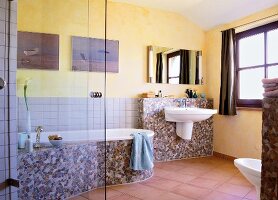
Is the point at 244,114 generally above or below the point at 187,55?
below

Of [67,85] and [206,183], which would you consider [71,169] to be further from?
[206,183]

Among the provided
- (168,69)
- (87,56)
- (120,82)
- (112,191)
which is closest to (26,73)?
(87,56)

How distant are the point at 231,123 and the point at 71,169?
2646 millimetres

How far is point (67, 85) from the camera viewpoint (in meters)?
2.99

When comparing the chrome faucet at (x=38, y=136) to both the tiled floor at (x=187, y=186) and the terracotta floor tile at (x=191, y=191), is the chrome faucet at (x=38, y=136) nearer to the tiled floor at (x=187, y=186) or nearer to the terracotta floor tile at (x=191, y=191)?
the tiled floor at (x=187, y=186)

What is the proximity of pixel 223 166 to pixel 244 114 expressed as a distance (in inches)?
33.4

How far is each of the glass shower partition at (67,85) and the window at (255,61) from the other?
84.9 inches

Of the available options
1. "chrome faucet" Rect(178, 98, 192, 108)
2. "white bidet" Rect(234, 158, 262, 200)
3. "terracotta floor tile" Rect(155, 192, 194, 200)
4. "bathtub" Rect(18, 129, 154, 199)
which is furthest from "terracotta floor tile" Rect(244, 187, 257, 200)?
"chrome faucet" Rect(178, 98, 192, 108)

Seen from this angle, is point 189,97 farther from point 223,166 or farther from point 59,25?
point 59,25

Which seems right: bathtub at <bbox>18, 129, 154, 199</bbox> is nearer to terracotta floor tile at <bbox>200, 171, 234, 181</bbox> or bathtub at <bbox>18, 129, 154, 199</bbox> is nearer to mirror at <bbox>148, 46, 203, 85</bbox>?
terracotta floor tile at <bbox>200, 171, 234, 181</bbox>

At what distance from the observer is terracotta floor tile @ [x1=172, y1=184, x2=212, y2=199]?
2434 millimetres

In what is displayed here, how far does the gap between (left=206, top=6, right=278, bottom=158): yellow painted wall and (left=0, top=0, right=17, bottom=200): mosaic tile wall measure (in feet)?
10.2

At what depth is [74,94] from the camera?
2947 millimetres

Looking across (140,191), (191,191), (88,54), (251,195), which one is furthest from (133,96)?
(251,195)
